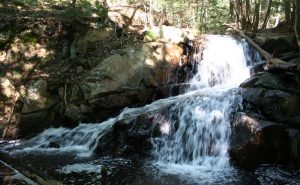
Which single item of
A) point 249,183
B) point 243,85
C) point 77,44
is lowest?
point 249,183

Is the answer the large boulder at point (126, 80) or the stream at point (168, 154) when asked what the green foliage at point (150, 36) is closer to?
the large boulder at point (126, 80)

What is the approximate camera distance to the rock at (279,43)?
542 inches

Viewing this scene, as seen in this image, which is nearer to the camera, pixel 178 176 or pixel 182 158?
pixel 178 176

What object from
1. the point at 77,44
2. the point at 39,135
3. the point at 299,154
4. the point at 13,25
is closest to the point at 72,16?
the point at 77,44

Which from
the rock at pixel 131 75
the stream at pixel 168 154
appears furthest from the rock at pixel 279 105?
the rock at pixel 131 75

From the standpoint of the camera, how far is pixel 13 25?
44.9ft

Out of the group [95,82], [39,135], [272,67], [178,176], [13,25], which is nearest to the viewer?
[178,176]

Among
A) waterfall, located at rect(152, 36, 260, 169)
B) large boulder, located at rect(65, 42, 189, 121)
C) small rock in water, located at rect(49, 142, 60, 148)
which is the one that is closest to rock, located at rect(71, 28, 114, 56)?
large boulder, located at rect(65, 42, 189, 121)

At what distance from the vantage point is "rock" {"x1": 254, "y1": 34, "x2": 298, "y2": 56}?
13773mm

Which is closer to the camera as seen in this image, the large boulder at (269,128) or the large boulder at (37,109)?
the large boulder at (269,128)

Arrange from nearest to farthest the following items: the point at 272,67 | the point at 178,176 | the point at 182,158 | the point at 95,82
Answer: the point at 178,176, the point at 182,158, the point at 272,67, the point at 95,82

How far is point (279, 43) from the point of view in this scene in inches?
552

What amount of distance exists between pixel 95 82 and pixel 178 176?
19.2ft

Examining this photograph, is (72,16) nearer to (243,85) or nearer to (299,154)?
(243,85)
